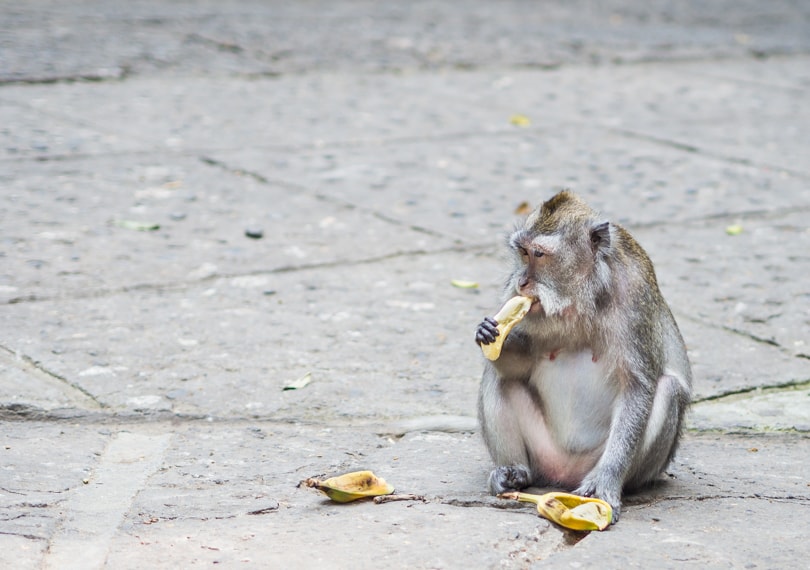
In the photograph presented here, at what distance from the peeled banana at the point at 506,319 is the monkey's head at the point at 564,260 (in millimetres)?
33

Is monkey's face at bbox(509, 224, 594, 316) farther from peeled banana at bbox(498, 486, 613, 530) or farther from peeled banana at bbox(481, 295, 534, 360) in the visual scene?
peeled banana at bbox(498, 486, 613, 530)

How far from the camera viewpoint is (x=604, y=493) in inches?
125

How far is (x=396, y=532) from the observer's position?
Answer: 2926mm

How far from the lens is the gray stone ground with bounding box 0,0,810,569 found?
303 centimetres

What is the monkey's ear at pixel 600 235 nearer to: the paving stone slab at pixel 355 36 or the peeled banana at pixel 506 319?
the peeled banana at pixel 506 319

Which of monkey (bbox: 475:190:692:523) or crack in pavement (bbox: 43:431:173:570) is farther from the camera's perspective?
monkey (bbox: 475:190:692:523)

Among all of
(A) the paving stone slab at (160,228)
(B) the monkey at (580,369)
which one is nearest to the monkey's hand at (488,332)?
(B) the monkey at (580,369)

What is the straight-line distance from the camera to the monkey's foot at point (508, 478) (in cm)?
326

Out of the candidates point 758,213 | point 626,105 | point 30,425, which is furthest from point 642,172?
point 30,425

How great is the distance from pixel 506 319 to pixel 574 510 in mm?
554

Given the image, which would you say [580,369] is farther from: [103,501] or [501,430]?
[103,501]

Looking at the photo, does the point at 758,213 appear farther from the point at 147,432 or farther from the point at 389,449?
the point at 147,432

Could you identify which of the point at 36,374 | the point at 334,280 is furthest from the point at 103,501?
the point at 334,280

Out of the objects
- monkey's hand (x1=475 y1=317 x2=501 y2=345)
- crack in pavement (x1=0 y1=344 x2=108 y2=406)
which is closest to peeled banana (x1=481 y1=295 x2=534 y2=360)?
monkey's hand (x1=475 y1=317 x2=501 y2=345)
